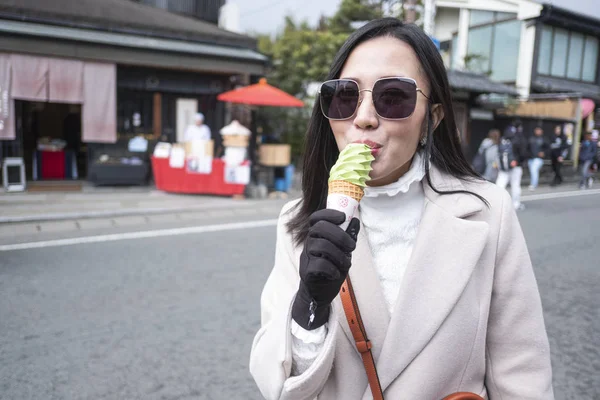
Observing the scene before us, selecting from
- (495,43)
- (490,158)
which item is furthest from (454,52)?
(490,158)

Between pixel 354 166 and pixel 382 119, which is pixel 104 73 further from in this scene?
pixel 354 166

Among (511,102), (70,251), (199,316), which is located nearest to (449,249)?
(199,316)

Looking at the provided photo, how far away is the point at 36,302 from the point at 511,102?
18503mm

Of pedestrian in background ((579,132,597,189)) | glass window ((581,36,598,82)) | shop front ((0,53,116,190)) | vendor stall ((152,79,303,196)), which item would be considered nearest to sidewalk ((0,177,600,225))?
vendor stall ((152,79,303,196))

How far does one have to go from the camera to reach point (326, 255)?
3.66ft

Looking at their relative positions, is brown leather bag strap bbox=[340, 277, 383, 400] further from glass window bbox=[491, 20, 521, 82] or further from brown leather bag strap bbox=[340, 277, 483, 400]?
glass window bbox=[491, 20, 521, 82]

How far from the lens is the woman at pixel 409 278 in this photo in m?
1.37

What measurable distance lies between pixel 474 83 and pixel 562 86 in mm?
7744

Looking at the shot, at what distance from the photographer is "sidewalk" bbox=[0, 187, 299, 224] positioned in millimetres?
9055

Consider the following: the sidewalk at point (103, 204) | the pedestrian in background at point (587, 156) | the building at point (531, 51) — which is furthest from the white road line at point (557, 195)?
the building at point (531, 51)

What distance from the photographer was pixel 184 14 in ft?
58.6

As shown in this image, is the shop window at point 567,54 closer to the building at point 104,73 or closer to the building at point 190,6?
the building at point 190,6

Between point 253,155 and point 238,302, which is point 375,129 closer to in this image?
point 238,302

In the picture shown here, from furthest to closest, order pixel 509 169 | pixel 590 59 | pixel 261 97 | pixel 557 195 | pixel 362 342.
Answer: pixel 590 59, pixel 557 195, pixel 261 97, pixel 509 169, pixel 362 342
